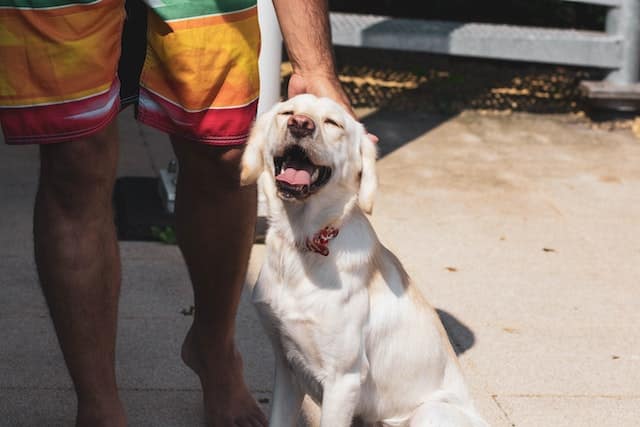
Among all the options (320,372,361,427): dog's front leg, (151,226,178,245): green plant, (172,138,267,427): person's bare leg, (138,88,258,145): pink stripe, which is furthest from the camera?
(151,226,178,245): green plant

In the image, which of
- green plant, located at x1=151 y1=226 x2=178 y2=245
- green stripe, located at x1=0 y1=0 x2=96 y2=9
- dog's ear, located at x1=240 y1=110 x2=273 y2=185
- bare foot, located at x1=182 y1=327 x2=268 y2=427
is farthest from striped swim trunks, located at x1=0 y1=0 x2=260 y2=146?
green plant, located at x1=151 y1=226 x2=178 y2=245

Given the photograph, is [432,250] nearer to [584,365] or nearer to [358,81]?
[584,365]

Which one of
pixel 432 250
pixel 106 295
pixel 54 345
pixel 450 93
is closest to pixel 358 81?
pixel 450 93

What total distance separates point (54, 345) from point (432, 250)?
193cm

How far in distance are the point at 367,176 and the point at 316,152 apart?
0.16m

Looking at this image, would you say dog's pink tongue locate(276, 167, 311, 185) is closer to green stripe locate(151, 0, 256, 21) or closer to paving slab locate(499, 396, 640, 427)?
green stripe locate(151, 0, 256, 21)

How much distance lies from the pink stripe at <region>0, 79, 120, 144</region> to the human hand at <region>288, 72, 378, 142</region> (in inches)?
21.3

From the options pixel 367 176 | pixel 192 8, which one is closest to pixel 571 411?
pixel 367 176

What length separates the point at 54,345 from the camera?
Result: 392 centimetres

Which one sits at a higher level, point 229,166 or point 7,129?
point 7,129

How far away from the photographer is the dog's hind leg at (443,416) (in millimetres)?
2941

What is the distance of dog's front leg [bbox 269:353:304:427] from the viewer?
3107 millimetres

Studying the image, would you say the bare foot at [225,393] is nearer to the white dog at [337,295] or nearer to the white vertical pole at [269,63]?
the white dog at [337,295]

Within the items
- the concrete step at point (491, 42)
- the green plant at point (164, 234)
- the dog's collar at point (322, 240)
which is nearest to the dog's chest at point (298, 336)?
the dog's collar at point (322, 240)
